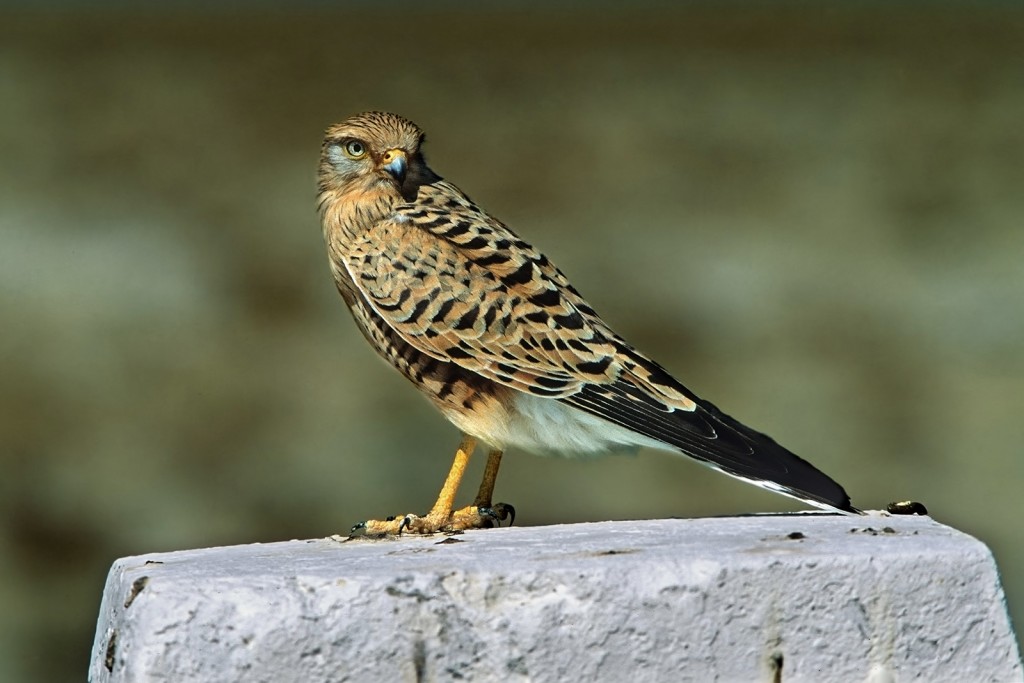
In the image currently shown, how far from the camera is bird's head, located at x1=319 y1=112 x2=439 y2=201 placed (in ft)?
13.0

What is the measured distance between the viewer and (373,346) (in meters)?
3.91

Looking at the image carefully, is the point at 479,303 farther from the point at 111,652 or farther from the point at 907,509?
the point at 111,652

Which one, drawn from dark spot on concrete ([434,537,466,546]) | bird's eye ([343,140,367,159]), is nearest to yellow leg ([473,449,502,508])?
dark spot on concrete ([434,537,466,546])

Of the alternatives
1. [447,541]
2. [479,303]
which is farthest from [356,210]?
[447,541]

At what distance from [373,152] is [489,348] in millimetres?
603

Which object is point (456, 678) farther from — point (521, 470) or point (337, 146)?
point (521, 470)

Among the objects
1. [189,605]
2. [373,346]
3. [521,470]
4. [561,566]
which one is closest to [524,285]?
[373,346]

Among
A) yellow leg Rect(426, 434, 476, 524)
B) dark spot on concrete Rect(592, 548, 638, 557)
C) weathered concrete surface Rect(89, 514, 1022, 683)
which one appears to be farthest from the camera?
yellow leg Rect(426, 434, 476, 524)

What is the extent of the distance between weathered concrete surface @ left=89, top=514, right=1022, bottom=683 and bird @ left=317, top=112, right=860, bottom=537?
456 millimetres

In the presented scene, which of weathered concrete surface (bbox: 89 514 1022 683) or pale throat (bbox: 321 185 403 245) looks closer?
weathered concrete surface (bbox: 89 514 1022 683)

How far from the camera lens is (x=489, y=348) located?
3.68 m

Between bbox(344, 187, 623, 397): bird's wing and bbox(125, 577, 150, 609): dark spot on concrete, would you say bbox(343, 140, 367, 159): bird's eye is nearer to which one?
bbox(344, 187, 623, 397): bird's wing

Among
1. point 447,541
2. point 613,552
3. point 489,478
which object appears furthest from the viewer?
point 489,478

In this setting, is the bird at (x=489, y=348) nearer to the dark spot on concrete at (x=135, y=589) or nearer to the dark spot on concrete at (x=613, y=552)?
the dark spot on concrete at (x=613, y=552)
